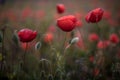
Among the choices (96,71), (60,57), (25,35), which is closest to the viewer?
(25,35)

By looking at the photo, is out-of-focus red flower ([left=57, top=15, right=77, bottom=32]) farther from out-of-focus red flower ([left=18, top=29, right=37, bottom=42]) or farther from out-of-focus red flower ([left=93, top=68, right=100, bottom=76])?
out-of-focus red flower ([left=93, top=68, right=100, bottom=76])

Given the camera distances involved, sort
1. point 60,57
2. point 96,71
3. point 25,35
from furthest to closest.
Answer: point 96,71, point 60,57, point 25,35

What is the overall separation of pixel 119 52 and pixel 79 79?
867 mm

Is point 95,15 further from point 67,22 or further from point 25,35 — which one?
point 25,35

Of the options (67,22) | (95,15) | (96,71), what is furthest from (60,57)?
(96,71)

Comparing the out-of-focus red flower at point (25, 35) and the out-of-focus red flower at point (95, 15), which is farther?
the out-of-focus red flower at point (95, 15)

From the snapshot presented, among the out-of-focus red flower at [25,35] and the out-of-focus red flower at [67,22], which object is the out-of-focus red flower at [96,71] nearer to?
the out-of-focus red flower at [67,22]

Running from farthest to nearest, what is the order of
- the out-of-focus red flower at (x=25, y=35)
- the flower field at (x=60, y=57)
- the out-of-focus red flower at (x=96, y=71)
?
1. the out-of-focus red flower at (x=96, y=71)
2. the flower field at (x=60, y=57)
3. the out-of-focus red flower at (x=25, y=35)

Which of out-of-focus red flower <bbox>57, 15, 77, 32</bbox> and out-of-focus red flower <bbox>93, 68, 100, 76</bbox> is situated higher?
out-of-focus red flower <bbox>57, 15, 77, 32</bbox>

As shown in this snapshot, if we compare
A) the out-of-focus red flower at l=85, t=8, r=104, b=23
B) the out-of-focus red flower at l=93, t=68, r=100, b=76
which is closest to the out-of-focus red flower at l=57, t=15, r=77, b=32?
the out-of-focus red flower at l=85, t=8, r=104, b=23

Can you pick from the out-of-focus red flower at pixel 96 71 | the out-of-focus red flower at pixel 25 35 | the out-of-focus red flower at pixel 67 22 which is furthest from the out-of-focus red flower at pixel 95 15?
the out-of-focus red flower at pixel 96 71

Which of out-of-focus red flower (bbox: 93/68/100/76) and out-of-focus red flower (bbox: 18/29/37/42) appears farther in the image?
out-of-focus red flower (bbox: 93/68/100/76)

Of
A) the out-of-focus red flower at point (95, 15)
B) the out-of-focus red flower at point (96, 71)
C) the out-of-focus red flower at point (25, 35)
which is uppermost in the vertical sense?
the out-of-focus red flower at point (95, 15)

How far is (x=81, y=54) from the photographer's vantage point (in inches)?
144
